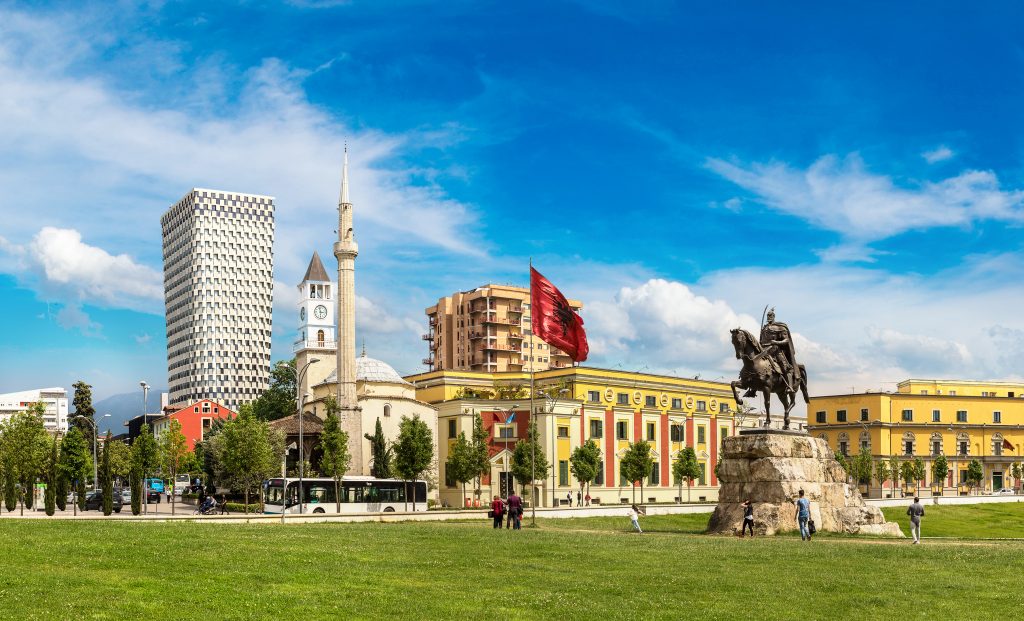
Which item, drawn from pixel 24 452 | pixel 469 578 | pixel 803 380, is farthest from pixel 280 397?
pixel 469 578

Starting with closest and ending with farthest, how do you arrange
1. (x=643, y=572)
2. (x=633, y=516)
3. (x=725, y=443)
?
(x=643, y=572) → (x=725, y=443) → (x=633, y=516)

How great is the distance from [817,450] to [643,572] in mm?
19132

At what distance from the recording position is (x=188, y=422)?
6024 inches

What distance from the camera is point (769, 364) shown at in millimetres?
42719

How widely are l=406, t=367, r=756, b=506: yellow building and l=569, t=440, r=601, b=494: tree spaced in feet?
9.77

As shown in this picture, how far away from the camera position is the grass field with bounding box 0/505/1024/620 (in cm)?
1914

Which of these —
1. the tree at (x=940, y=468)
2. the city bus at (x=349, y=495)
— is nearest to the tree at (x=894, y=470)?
the tree at (x=940, y=468)

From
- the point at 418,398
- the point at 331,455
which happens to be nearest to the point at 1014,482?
the point at 418,398

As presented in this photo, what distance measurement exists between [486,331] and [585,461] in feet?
316

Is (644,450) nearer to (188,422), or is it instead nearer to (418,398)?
(418,398)

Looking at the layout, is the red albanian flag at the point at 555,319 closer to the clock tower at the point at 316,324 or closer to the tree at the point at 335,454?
the tree at the point at 335,454

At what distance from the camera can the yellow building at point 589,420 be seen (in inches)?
3556

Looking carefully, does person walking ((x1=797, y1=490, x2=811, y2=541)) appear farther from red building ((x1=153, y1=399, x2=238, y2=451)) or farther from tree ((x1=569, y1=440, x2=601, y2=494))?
red building ((x1=153, y1=399, x2=238, y2=451))

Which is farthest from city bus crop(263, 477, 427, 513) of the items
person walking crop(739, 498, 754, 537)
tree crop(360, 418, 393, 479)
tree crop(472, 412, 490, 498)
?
person walking crop(739, 498, 754, 537)
